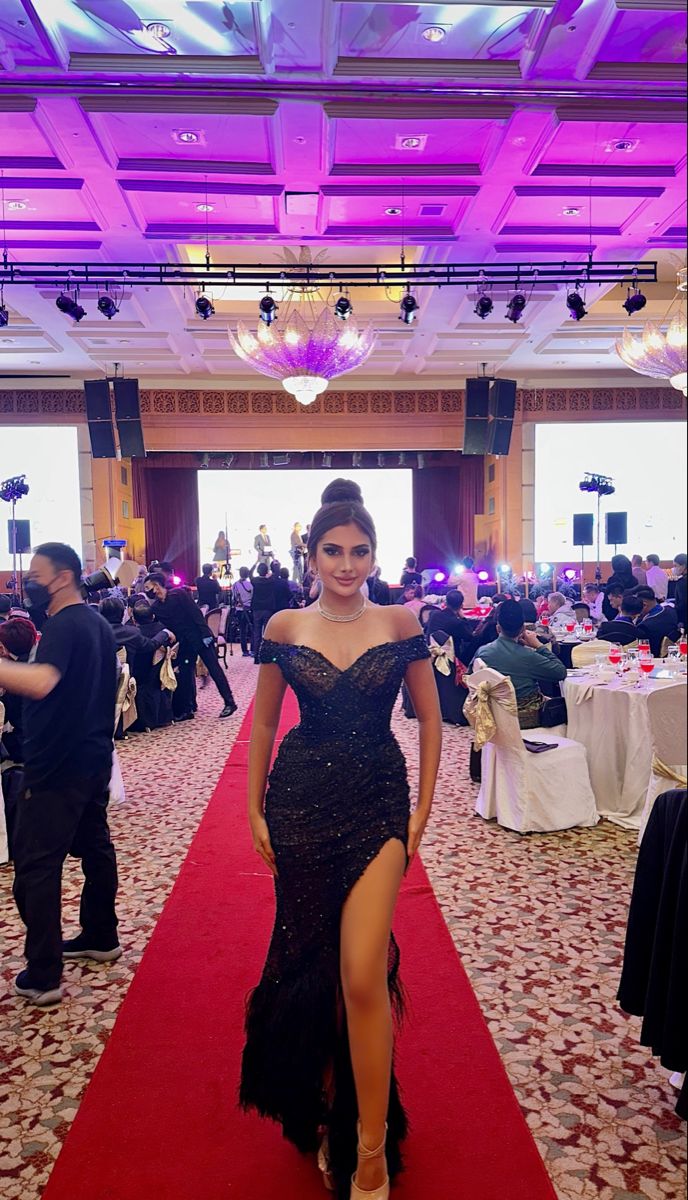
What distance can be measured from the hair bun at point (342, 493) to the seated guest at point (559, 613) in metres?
6.58

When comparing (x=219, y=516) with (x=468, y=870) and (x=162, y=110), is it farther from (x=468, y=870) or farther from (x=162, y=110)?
(x=468, y=870)

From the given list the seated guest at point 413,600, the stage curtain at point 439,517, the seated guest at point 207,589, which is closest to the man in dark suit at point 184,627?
the seated guest at point 413,600

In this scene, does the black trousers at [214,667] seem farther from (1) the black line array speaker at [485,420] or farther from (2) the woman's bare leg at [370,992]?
(1) the black line array speaker at [485,420]

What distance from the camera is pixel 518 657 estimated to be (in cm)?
476

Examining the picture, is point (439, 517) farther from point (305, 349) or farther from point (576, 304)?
point (305, 349)

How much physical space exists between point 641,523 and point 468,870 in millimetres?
3153

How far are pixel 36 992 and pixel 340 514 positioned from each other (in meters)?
2.11

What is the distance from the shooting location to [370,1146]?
1751 millimetres

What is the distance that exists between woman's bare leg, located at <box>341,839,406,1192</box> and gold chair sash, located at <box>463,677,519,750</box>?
8.96 feet

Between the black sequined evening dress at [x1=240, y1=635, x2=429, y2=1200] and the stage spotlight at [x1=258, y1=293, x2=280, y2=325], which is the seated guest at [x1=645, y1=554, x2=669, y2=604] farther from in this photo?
the stage spotlight at [x1=258, y1=293, x2=280, y2=325]

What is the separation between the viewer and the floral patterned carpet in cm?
207

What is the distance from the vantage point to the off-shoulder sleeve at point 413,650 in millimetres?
1941

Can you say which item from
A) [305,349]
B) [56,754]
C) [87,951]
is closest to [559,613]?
[305,349]

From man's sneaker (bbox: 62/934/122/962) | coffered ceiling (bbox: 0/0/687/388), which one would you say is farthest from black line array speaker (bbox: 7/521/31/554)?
coffered ceiling (bbox: 0/0/687/388)
